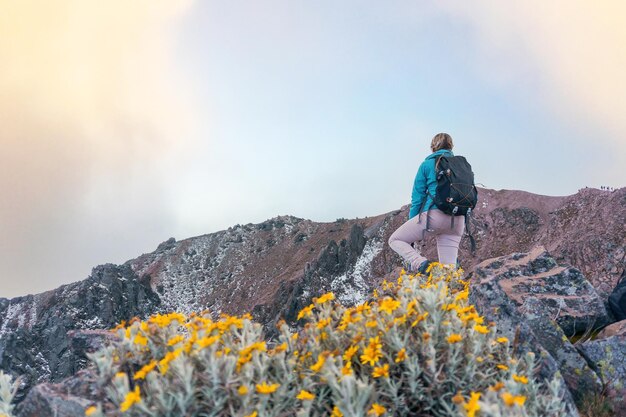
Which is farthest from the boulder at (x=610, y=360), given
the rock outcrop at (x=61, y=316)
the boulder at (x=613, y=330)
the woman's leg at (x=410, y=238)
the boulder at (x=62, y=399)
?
the rock outcrop at (x=61, y=316)

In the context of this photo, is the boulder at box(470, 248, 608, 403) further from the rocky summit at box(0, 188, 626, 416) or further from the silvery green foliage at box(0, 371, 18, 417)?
the silvery green foliage at box(0, 371, 18, 417)

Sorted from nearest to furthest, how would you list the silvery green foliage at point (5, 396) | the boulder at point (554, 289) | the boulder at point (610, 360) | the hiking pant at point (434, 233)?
the silvery green foliage at point (5, 396), the boulder at point (610, 360), the boulder at point (554, 289), the hiking pant at point (434, 233)

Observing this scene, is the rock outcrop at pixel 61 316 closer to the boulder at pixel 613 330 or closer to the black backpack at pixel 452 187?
the black backpack at pixel 452 187

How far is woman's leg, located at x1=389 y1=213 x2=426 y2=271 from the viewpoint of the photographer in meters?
9.77

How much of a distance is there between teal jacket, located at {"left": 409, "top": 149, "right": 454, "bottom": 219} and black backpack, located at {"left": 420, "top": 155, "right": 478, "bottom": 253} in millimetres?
106

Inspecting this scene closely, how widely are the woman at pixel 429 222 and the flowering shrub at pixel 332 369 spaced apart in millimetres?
4701

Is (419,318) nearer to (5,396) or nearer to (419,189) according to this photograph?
(5,396)

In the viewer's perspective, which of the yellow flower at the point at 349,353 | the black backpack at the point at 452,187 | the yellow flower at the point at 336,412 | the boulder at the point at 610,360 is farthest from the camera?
the black backpack at the point at 452,187

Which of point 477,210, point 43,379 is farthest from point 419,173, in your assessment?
point 477,210

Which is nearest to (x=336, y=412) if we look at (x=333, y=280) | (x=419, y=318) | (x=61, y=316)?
(x=419, y=318)

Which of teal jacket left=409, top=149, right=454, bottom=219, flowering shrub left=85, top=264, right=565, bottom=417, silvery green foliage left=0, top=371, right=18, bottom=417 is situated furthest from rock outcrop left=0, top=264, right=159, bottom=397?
flowering shrub left=85, top=264, right=565, bottom=417

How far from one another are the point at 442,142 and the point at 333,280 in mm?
28014

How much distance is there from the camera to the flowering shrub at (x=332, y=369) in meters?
3.65

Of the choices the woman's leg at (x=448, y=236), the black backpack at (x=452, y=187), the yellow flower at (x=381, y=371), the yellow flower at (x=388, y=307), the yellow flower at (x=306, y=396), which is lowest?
the yellow flower at (x=306, y=396)
